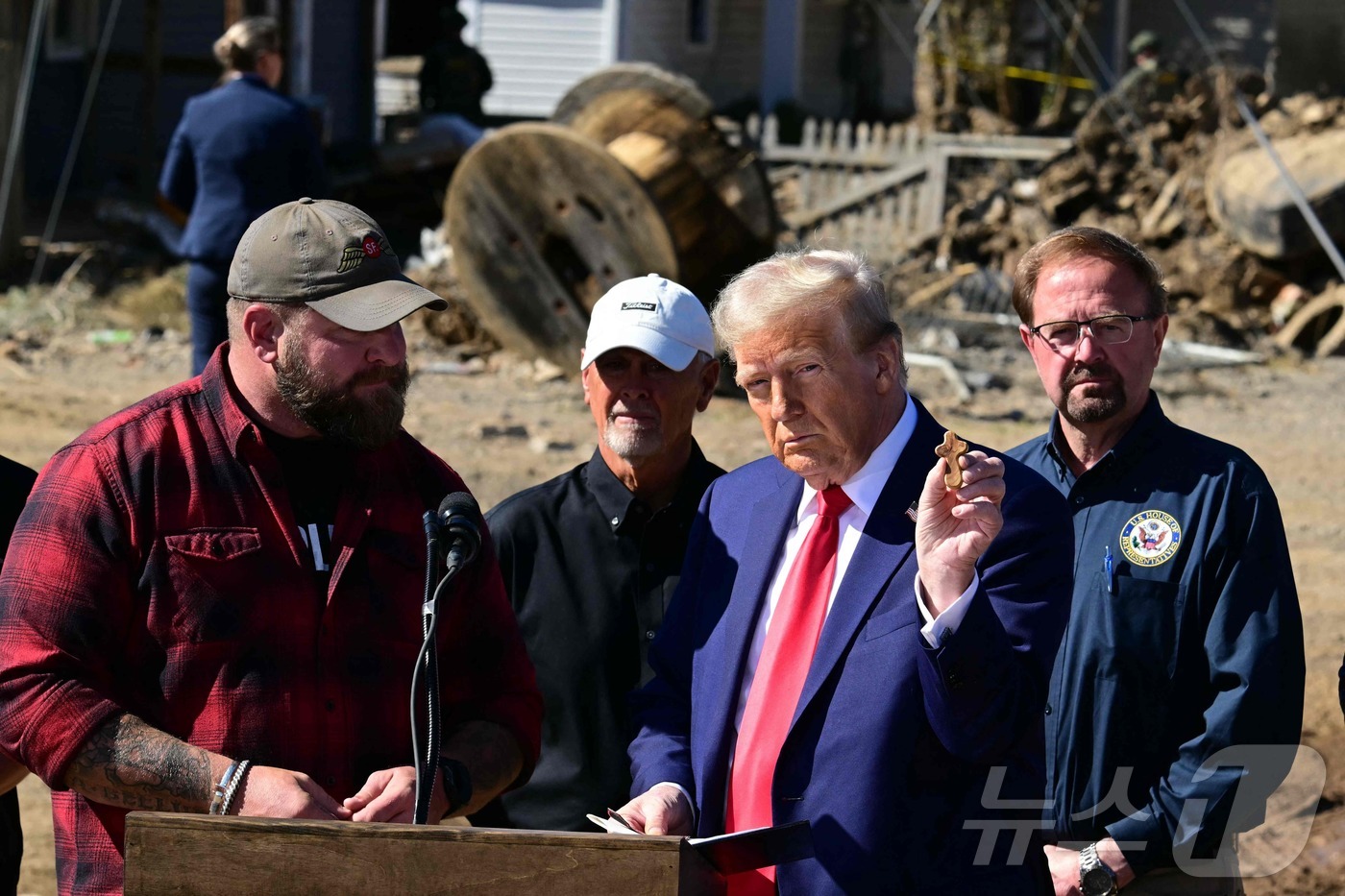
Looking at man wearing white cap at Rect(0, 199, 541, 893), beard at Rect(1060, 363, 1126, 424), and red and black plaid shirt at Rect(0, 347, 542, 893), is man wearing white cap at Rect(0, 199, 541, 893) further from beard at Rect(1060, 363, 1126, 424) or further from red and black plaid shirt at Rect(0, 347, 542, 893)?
beard at Rect(1060, 363, 1126, 424)

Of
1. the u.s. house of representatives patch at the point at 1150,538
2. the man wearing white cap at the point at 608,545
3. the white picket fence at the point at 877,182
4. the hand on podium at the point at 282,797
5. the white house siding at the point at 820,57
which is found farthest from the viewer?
the white house siding at the point at 820,57

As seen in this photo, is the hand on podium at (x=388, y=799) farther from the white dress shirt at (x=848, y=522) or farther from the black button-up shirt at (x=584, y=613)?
the black button-up shirt at (x=584, y=613)

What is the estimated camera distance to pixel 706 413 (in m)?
11.1

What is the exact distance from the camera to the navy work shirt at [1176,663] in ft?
10.2

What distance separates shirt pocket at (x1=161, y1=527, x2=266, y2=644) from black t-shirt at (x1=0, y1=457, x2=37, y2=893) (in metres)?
0.64

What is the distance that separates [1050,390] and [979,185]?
45.5 feet

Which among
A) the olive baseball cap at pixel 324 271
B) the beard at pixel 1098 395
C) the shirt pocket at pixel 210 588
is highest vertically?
the olive baseball cap at pixel 324 271

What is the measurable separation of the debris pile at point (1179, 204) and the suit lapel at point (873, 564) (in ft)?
38.0

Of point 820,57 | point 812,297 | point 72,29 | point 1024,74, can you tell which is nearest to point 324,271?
point 812,297

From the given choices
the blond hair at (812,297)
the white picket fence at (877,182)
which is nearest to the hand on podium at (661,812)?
the blond hair at (812,297)

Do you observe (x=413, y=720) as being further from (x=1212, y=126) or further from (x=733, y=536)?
(x=1212, y=126)

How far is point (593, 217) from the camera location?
34.9 feet

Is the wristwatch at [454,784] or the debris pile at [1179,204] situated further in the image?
the debris pile at [1179,204]

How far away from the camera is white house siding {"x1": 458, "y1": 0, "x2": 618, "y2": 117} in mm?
21781
